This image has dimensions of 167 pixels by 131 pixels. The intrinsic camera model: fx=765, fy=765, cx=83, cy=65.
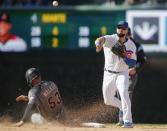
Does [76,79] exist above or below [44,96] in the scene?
below

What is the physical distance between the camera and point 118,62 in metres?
12.2

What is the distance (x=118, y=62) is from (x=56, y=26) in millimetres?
2621

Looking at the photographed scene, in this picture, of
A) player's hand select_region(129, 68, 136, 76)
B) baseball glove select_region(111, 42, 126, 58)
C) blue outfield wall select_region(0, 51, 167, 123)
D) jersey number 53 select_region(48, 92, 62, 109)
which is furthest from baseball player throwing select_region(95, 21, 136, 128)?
blue outfield wall select_region(0, 51, 167, 123)

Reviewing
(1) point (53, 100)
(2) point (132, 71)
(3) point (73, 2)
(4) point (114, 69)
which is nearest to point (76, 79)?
(3) point (73, 2)

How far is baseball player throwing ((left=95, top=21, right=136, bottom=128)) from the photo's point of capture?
474 inches

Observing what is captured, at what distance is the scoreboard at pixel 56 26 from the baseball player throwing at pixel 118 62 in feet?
7.33

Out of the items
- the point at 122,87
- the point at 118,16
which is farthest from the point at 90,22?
the point at 122,87

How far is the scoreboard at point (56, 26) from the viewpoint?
14.5m

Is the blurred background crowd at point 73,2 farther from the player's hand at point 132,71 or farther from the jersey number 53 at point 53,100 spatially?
the jersey number 53 at point 53,100

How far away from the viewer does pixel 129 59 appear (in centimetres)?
1235

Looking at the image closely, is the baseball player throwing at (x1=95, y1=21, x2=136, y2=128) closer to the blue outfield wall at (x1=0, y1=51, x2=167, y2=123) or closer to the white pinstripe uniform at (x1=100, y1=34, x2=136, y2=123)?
the white pinstripe uniform at (x1=100, y1=34, x2=136, y2=123)

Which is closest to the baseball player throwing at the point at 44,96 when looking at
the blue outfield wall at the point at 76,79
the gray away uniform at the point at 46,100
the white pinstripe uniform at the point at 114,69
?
the gray away uniform at the point at 46,100

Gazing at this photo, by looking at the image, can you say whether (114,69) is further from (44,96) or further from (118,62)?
(44,96)

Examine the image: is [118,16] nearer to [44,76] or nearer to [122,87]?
[44,76]
